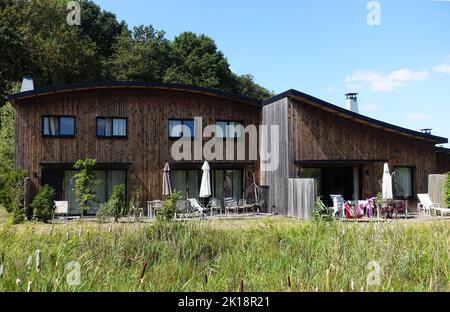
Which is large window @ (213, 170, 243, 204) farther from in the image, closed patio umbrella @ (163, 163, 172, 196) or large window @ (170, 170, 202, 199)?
closed patio umbrella @ (163, 163, 172, 196)

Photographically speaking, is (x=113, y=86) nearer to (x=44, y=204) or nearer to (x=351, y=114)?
(x=44, y=204)

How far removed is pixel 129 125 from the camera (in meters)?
18.8

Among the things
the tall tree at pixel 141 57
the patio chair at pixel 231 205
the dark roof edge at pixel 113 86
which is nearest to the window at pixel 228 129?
the dark roof edge at pixel 113 86

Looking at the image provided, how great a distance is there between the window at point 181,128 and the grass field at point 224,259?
11599mm

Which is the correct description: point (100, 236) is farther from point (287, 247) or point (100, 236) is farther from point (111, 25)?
point (111, 25)

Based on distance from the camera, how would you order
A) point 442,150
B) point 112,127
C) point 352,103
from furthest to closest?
point 352,103 → point 442,150 → point 112,127

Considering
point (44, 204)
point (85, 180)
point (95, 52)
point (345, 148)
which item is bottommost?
point (44, 204)

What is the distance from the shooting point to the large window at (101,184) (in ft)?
60.4

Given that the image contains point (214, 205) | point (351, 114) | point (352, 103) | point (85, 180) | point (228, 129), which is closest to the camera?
point (85, 180)

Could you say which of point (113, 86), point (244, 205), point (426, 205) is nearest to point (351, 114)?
point (426, 205)

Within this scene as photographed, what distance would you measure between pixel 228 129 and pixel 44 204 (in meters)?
8.35

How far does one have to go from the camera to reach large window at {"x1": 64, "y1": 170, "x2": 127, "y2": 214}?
60.4ft

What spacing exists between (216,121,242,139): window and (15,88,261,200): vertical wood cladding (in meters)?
0.26

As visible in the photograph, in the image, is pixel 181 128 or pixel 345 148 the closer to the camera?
pixel 345 148
